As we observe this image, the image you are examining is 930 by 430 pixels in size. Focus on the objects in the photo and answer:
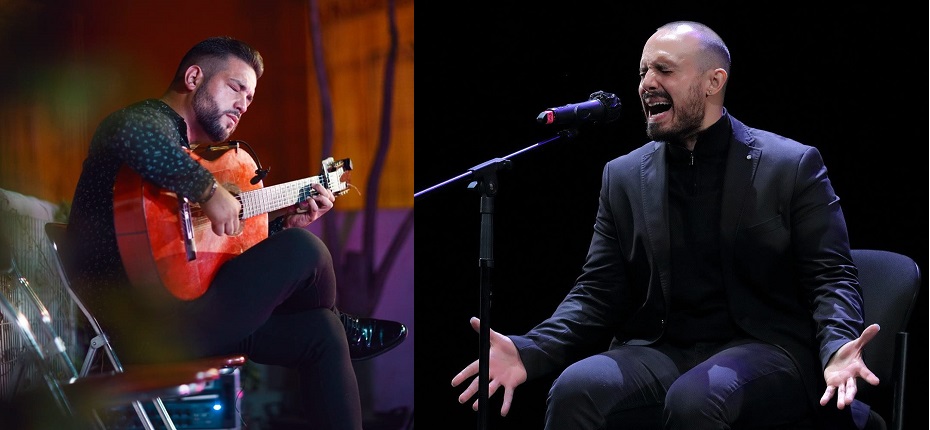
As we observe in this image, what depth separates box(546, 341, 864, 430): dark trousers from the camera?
1978mm

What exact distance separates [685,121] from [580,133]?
777 mm

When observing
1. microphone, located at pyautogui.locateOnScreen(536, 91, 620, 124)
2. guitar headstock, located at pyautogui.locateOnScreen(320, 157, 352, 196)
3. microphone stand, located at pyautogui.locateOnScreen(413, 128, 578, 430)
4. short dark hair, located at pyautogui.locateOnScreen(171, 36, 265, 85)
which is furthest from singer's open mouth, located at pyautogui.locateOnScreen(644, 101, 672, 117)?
short dark hair, located at pyautogui.locateOnScreen(171, 36, 265, 85)

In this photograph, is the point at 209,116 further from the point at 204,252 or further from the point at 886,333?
the point at 886,333

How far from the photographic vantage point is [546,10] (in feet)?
10.2

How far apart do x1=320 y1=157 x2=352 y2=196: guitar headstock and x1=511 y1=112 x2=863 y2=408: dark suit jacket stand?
0.92 meters

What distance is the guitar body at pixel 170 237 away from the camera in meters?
2.54

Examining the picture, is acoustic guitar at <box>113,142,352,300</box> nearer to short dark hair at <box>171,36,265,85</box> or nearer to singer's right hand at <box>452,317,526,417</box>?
short dark hair at <box>171,36,265,85</box>

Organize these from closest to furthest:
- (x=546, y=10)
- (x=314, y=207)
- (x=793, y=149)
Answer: (x=793, y=149)
(x=314, y=207)
(x=546, y=10)

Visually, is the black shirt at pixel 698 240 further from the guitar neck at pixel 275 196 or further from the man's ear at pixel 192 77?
the man's ear at pixel 192 77

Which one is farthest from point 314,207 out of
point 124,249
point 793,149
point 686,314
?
point 793,149

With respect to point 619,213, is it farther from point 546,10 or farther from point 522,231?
point 546,10

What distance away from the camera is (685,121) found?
2.37 m

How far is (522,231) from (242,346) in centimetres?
105

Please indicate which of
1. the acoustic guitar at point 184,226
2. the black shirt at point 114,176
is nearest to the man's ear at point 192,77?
the black shirt at point 114,176
